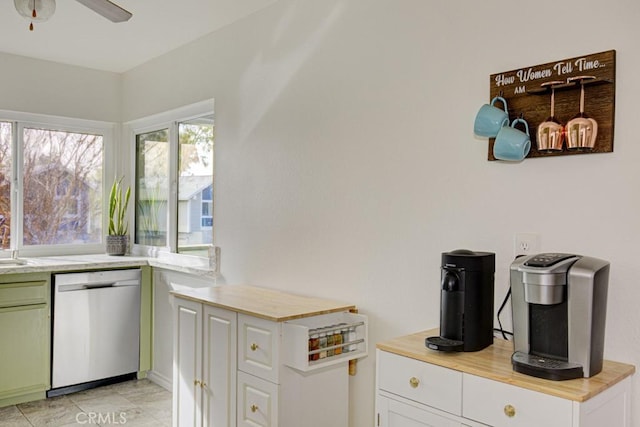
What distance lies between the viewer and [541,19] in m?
1.85

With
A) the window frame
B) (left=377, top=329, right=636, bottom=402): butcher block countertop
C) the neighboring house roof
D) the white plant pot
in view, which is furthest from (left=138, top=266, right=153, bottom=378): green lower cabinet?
(left=377, top=329, right=636, bottom=402): butcher block countertop

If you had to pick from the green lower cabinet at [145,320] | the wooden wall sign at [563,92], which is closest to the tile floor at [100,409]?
the green lower cabinet at [145,320]

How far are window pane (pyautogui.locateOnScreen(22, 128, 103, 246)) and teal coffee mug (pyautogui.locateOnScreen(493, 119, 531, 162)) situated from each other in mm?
3739

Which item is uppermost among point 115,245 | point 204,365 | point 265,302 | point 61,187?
point 61,187

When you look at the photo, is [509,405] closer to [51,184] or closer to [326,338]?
[326,338]

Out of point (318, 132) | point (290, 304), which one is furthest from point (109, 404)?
point (318, 132)

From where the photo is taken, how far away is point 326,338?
2301 millimetres

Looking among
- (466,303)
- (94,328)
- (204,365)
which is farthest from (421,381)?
(94,328)

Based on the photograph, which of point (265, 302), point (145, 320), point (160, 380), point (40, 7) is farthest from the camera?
point (145, 320)

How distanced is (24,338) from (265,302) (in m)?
2.07

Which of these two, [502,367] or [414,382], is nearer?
[502,367]

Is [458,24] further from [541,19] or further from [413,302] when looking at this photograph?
[413,302]

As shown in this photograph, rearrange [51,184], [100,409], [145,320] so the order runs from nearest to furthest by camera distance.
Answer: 1. [100,409]
2. [145,320]
3. [51,184]

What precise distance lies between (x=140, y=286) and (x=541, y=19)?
3.39 m
